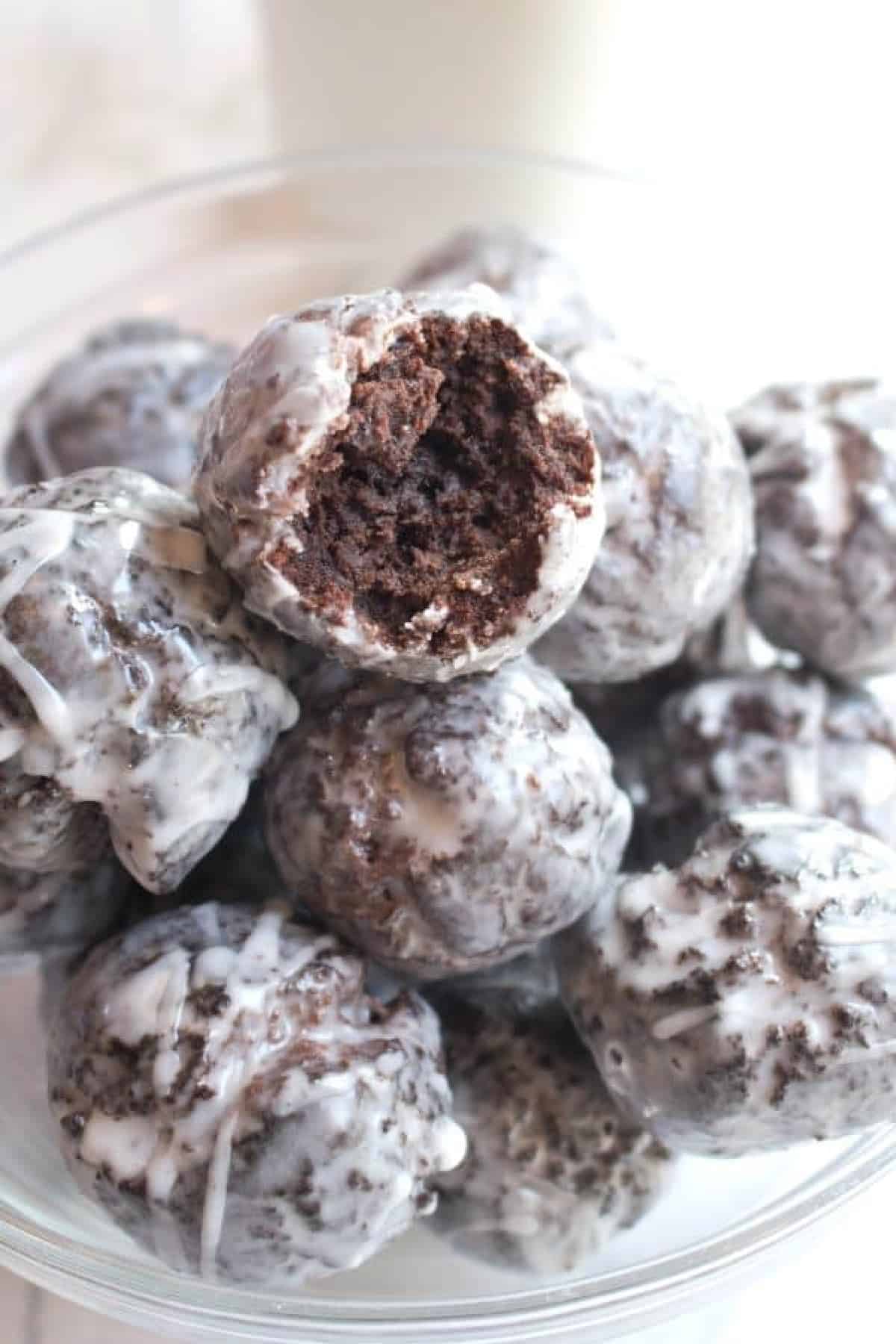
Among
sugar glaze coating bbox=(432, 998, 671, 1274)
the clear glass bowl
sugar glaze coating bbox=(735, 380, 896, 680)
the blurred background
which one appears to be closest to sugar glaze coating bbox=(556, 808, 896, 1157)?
sugar glaze coating bbox=(432, 998, 671, 1274)

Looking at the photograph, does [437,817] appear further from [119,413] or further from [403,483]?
[119,413]

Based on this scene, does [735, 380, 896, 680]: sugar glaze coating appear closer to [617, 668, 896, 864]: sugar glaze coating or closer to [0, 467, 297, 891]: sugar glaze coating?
[617, 668, 896, 864]: sugar glaze coating

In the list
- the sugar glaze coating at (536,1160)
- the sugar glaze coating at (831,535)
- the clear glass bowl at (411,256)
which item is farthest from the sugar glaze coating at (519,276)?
the sugar glaze coating at (536,1160)

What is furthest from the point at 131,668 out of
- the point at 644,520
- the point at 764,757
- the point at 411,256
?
the point at 411,256

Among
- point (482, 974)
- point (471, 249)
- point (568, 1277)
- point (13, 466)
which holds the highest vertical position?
point (471, 249)

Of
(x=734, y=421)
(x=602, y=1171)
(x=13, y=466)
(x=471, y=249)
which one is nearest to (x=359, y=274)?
(x=471, y=249)

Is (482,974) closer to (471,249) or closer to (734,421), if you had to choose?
(734,421)

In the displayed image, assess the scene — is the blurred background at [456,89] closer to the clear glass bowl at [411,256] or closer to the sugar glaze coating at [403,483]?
the clear glass bowl at [411,256]
